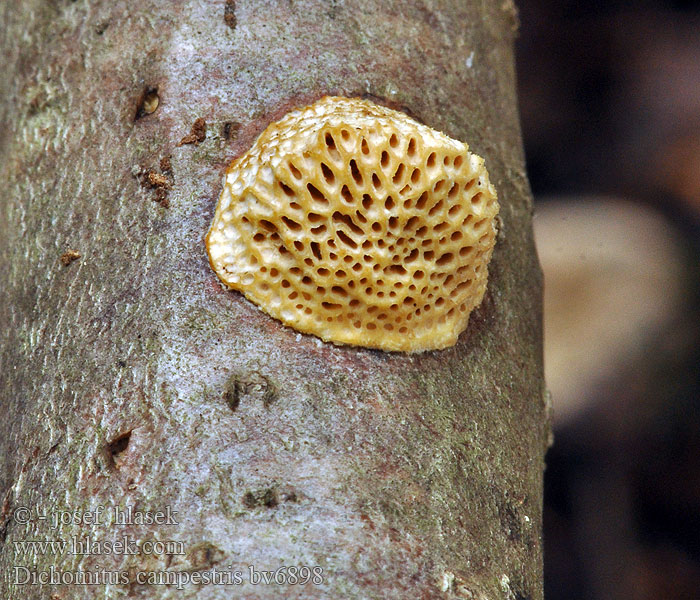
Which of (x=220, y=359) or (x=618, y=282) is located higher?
(x=618, y=282)

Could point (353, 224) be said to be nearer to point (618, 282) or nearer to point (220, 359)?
point (220, 359)

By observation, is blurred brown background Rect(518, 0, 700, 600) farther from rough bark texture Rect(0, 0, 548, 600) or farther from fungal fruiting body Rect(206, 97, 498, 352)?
fungal fruiting body Rect(206, 97, 498, 352)

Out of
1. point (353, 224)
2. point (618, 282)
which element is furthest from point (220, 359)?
point (618, 282)

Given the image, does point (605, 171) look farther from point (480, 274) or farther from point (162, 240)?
point (162, 240)

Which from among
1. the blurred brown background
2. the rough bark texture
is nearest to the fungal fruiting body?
the rough bark texture

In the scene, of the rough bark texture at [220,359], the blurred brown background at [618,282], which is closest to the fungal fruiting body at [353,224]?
the rough bark texture at [220,359]

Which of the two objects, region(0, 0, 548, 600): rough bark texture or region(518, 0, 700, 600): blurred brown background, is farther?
region(518, 0, 700, 600): blurred brown background
